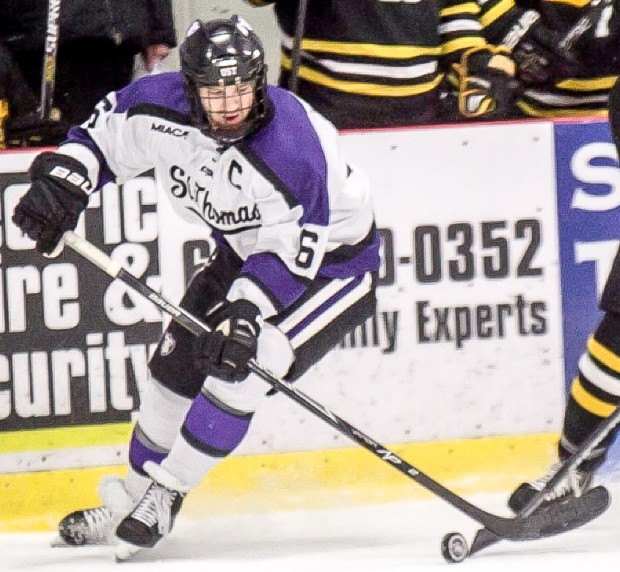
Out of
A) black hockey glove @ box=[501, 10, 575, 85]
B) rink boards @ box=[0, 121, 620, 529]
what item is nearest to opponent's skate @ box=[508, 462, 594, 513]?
rink boards @ box=[0, 121, 620, 529]

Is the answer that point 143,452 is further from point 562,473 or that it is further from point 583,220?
point 583,220

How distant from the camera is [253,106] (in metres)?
3.44

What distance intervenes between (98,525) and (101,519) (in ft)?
0.05

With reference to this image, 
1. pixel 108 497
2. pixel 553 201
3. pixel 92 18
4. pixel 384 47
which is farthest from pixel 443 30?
pixel 108 497

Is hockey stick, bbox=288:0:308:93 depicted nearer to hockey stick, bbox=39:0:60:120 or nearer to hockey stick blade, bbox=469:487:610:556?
hockey stick, bbox=39:0:60:120

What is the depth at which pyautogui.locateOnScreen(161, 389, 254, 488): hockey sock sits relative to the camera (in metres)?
3.57

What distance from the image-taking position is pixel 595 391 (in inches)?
150

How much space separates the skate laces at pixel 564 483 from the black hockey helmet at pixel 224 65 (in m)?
1.02

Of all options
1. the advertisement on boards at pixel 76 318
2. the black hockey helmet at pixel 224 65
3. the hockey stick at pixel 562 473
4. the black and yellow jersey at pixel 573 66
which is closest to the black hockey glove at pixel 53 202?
the black hockey helmet at pixel 224 65

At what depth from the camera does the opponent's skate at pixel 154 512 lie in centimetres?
361

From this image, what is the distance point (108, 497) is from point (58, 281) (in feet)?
1.79

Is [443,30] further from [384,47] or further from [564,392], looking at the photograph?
[564,392]

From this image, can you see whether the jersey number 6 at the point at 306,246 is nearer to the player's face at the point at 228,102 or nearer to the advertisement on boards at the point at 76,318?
the player's face at the point at 228,102

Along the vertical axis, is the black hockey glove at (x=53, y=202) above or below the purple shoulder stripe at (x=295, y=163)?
below
